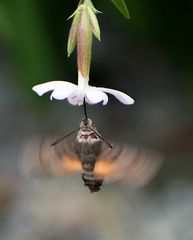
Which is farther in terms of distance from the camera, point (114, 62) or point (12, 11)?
point (114, 62)

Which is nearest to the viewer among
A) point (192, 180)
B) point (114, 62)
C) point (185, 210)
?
point (185, 210)

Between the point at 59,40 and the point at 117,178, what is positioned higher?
the point at 59,40

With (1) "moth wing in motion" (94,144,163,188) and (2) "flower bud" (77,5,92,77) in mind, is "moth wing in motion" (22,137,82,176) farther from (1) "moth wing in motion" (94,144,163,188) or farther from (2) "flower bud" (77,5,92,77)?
(2) "flower bud" (77,5,92,77)

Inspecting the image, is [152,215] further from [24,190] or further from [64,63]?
[64,63]

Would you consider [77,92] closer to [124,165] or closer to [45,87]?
[45,87]

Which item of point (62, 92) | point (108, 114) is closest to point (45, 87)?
point (62, 92)

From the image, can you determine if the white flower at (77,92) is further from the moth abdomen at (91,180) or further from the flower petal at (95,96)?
Result: the moth abdomen at (91,180)

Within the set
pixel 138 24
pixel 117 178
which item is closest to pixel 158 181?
pixel 138 24
